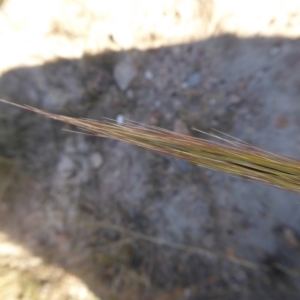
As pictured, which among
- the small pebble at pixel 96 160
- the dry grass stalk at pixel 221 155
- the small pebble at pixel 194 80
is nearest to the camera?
the dry grass stalk at pixel 221 155

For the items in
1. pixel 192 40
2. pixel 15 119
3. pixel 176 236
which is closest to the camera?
pixel 192 40

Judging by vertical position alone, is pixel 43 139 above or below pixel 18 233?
above

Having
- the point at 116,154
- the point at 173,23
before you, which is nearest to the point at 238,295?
the point at 116,154

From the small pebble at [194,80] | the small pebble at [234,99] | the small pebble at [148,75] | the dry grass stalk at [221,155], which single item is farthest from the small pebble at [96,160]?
the dry grass stalk at [221,155]

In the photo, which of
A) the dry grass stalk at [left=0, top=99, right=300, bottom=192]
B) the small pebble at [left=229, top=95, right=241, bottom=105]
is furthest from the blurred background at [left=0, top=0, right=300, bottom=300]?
the dry grass stalk at [left=0, top=99, right=300, bottom=192]

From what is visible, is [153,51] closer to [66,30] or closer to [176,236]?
[66,30]

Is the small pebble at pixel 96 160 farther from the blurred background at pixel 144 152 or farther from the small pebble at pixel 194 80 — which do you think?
the small pebble at pixel 194 80

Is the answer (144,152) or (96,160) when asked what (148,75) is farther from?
(96,160)
